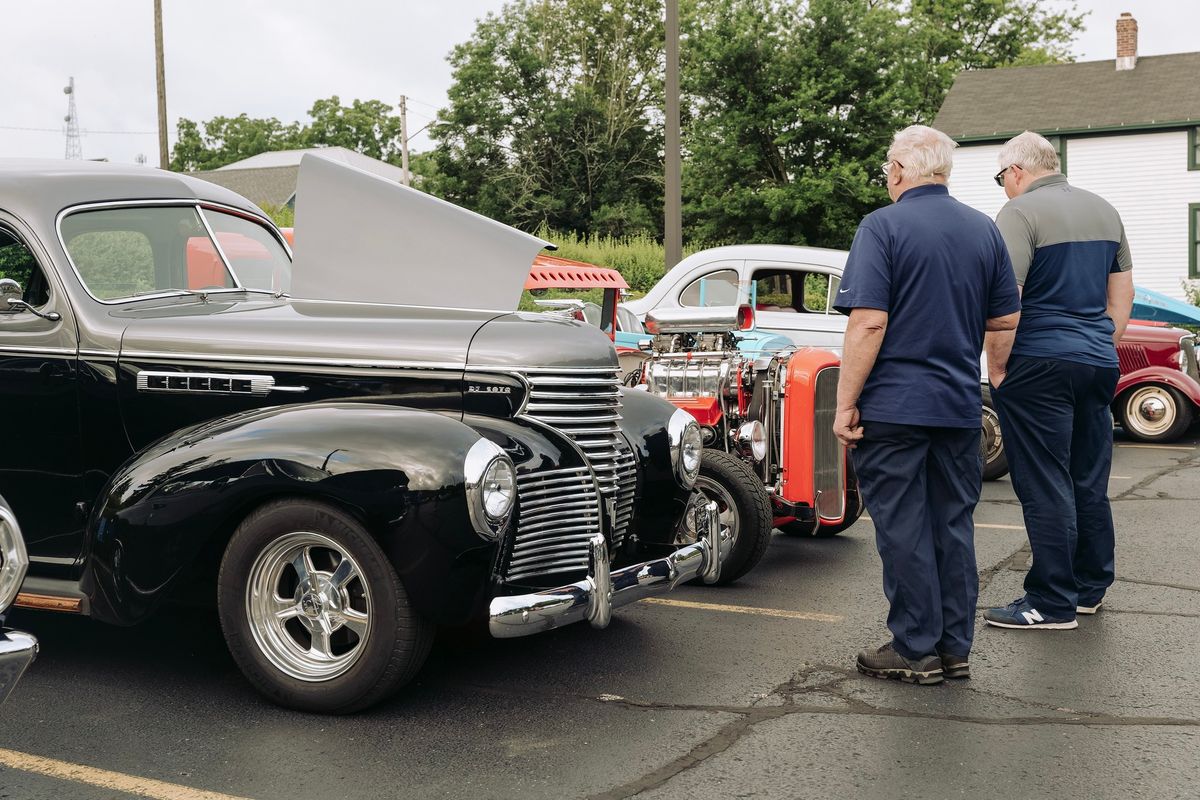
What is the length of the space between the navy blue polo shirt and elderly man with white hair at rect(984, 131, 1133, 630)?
0.65 metres

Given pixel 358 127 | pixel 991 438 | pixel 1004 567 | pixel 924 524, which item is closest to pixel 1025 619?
pixel 924 524

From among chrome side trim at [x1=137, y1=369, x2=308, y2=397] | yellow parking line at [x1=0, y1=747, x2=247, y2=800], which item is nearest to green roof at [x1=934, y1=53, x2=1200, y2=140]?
chrome side trim at [x1=137, y1=369, x2=308, y2=397]

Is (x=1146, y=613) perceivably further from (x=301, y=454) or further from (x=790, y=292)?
(x=790, y=292)

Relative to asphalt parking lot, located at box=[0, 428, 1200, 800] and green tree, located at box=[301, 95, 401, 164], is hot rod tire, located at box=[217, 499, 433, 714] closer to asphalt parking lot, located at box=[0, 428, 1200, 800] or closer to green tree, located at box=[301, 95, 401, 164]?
asphalt parking lot, located at box=[0, 428, 1200, 800]

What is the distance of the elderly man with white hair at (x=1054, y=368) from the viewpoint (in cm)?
516

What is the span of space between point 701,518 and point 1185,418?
9543mm

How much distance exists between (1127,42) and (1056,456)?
34.2 metres

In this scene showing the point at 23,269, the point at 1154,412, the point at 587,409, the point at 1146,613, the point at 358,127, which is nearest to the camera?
the point at 587,409

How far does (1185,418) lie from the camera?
41.9ft

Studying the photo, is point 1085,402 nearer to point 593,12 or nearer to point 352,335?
point 352,335

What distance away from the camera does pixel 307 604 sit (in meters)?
4.18

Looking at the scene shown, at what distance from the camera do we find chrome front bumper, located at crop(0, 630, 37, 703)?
119 inches

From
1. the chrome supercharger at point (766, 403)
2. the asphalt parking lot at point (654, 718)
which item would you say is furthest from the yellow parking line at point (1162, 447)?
the asphalt parking lot at point (654, 718)

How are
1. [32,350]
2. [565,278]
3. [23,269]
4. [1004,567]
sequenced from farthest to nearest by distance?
[565,278] < [1004,567] < [23,269] < [32,350]
